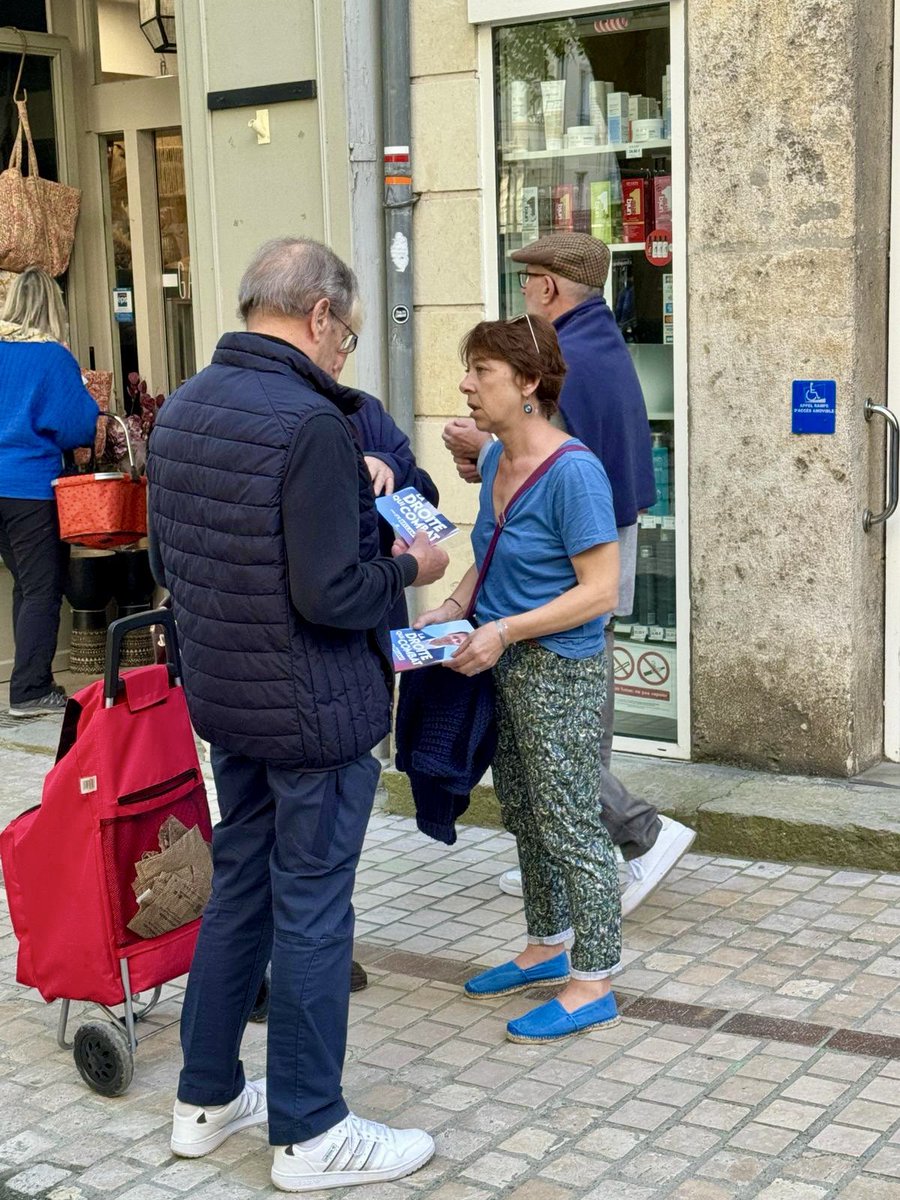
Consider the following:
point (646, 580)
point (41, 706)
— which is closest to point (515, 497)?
point (646, 580)

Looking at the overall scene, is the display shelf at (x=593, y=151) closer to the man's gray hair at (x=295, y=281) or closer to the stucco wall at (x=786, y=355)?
the stucco wall at (x=786, y=355)

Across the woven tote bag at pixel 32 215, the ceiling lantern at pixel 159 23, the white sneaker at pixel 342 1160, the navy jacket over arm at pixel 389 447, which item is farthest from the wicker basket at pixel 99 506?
the white sneaker at pixel 342 1160

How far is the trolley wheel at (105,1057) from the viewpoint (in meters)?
4.00

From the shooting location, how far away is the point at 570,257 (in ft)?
15.9

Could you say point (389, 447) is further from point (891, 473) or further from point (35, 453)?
point (35, 453)

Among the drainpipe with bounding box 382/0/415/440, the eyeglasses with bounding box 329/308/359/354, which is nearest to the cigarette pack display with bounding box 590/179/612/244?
the drainpipe with bounding box 382/0/415/440

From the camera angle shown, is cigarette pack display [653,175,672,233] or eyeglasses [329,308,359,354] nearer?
eyeglasses [329,308,359,354]

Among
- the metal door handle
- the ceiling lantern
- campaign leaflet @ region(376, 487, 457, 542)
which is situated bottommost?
Answer: the metal door handle

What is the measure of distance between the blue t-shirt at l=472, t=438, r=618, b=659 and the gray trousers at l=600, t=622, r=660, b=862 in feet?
2.41

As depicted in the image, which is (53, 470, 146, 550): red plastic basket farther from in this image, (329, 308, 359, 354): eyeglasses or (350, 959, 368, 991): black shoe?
(329, 308, 359, 354): eyeglasses

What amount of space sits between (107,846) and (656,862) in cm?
185

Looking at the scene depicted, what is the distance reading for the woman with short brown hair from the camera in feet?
13.3

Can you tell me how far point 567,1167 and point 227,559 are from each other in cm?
147

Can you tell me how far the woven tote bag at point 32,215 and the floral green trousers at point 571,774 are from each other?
5169 mm
